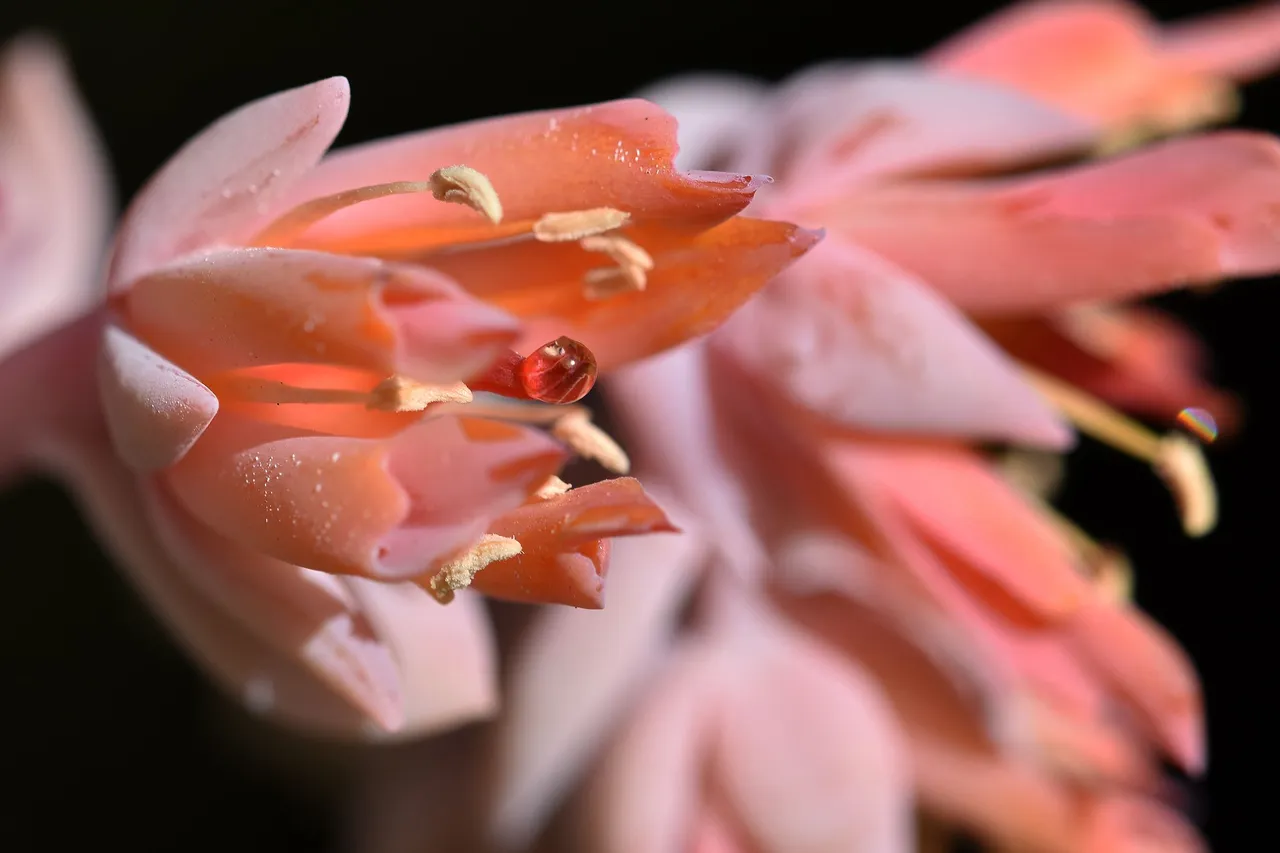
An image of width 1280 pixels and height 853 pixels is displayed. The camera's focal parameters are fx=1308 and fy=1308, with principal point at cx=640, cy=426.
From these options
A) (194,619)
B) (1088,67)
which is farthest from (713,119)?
(194,619)

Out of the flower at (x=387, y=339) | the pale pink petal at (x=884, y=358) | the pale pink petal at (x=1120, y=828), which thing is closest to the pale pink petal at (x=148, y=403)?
the flower at (x=387, y=339)

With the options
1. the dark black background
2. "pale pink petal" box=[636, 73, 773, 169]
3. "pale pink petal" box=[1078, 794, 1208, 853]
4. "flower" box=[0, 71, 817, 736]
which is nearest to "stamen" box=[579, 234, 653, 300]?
"flower" box=[0, 71, 817, 736]

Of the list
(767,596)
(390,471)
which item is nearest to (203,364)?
(390,471)

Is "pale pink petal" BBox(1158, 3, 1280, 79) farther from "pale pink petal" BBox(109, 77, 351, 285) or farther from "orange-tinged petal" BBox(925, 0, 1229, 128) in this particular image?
"pale pink petal" BBox(109, 77, 351, 285)

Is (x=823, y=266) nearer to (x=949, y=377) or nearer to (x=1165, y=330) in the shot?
(x=949, y=377)

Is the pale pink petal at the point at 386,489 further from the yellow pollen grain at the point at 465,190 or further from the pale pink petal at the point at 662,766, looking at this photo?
the pale pink petal at the point at 662,766

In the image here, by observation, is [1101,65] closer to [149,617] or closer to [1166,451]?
[1166,451]

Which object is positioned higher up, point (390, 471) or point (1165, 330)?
point (390, 471)
